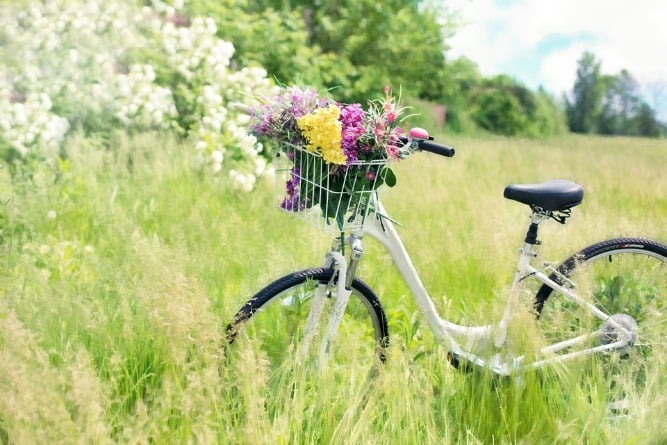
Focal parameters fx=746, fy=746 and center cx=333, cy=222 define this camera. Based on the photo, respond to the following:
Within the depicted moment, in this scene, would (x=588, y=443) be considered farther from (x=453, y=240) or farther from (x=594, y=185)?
(x=594, y=185)

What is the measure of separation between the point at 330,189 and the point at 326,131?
257 millimetres

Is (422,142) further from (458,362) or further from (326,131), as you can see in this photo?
(458,362)

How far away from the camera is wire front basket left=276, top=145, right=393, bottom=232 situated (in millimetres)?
2541

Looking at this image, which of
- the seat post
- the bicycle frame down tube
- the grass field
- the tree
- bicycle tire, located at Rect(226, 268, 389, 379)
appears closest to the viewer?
the grass field

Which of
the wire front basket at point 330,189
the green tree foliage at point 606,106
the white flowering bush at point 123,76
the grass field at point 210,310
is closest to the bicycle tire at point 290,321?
the grass field at point 210,310

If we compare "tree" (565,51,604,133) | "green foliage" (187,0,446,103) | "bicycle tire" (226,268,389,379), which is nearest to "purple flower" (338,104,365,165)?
"bicycle tire" (226,268,389,379)

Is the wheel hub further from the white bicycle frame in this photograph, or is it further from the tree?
the tree

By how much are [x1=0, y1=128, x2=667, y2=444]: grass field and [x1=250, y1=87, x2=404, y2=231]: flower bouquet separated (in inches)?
21.3

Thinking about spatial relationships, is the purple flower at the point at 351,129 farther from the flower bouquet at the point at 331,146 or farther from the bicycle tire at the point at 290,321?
the bicycle tire at the point at 290,321

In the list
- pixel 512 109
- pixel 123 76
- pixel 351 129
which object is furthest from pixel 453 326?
pixel 512 109

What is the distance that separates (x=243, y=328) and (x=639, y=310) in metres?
1.91

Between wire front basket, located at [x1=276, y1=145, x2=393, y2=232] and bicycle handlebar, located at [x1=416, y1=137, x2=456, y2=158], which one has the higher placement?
bicycle handlebar, located at [x1=416, y1=137, x2=456, y2=158]

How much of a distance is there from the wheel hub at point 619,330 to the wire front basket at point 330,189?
1.23 metres

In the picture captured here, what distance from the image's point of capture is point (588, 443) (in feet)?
8.80
